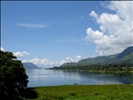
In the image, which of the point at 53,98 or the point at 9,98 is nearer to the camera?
the point at 53,98

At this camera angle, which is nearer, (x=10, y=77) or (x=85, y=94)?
(x=85, y=94)

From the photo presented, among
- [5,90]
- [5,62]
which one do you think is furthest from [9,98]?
[5,62]

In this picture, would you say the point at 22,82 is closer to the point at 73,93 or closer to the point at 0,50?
the point at 0,50

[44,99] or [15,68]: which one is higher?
[15,68]

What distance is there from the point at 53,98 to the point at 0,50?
22.3m

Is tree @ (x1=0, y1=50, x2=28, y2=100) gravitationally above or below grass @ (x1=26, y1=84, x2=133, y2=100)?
above

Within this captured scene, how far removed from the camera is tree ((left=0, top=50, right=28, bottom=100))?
43.8m

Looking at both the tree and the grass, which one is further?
the tree

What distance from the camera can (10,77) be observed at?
48688 mm

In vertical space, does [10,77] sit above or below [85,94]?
above

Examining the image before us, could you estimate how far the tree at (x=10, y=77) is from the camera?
43.8m

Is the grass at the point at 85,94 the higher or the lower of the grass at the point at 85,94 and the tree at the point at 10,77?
the lower

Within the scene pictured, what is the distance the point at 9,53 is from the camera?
58875mm

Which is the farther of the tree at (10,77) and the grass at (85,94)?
the tree at (10,77)
